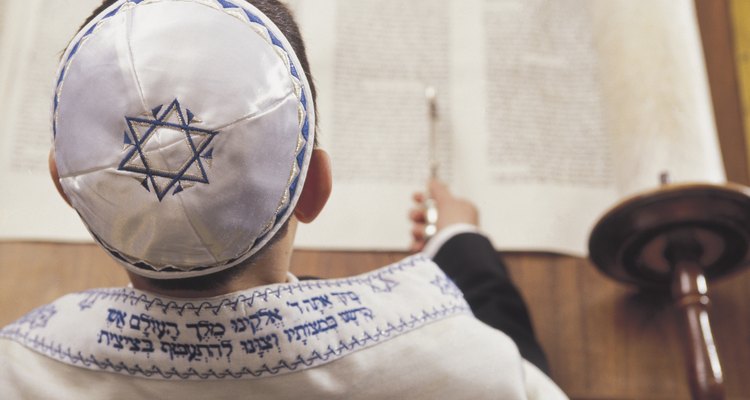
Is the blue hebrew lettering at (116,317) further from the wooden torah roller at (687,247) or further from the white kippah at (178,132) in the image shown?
the wooden torah roller at (687,247)

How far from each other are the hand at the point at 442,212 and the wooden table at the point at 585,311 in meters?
0.02

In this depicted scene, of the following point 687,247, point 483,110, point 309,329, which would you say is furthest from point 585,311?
point 309,329

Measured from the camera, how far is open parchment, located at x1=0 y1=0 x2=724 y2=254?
A: 0.56m

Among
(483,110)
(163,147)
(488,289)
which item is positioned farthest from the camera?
(483,110)

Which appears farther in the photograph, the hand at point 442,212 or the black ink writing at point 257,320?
the hand at point 442,212

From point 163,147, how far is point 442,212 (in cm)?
33

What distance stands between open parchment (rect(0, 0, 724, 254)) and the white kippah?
271 millimetres

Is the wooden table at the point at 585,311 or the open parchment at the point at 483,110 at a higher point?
the open parchment at the point at 483,110

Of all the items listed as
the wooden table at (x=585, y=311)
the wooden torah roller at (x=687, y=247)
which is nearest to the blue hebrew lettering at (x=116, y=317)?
the wooden table at (x=585, y=311)

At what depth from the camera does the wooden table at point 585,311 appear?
51cm

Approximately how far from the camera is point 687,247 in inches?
19.5

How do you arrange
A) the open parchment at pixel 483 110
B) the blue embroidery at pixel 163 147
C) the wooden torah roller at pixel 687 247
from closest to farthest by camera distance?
the blue embroidery at pixel 163 147, the wooden torah roller at pixel 687 247, the open parchment at pixel 483 110

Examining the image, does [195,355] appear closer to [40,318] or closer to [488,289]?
[40,318]

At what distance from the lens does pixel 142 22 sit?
25cm
